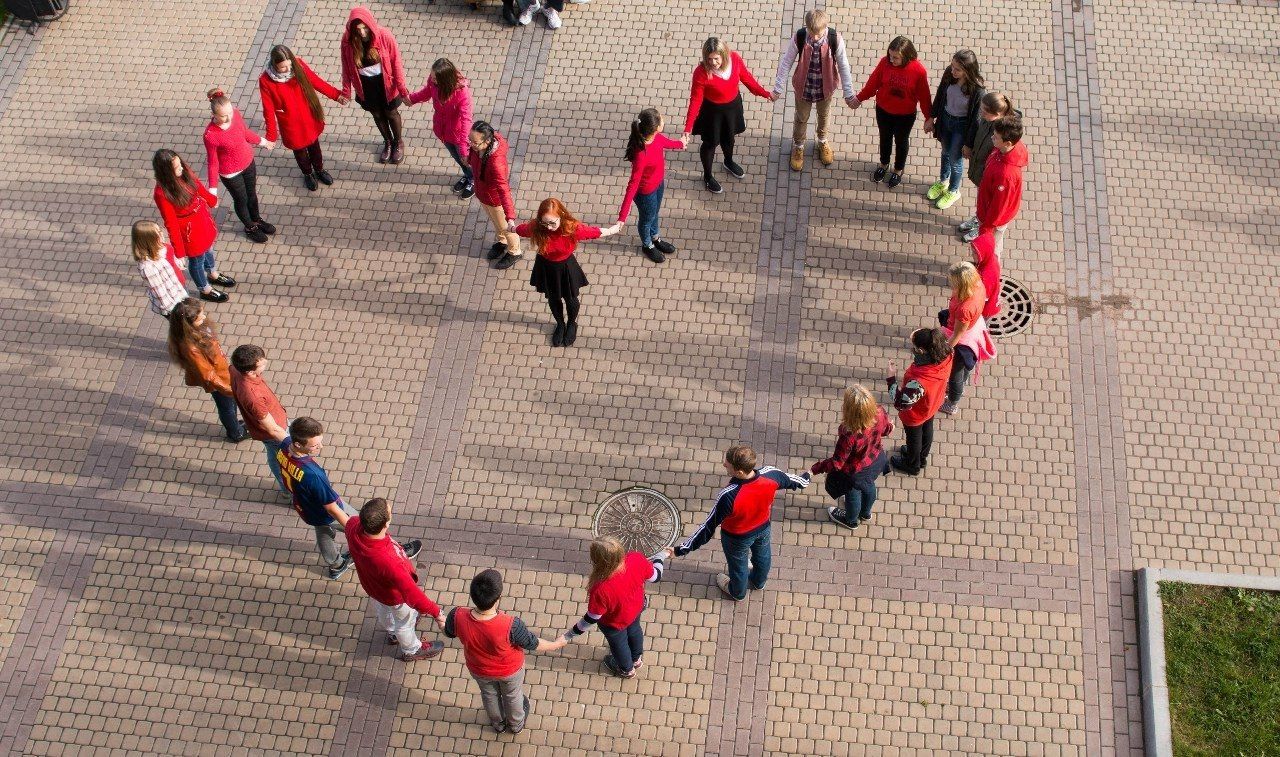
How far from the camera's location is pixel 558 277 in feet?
32.2

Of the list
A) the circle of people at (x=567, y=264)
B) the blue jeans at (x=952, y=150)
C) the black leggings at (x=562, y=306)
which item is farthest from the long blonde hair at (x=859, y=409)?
the blue jeans at (x=952, y=150)

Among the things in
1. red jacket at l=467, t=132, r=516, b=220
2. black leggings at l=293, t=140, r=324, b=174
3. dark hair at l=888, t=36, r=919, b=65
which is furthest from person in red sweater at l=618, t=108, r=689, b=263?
black leggings at l=293, t=140, r=324, b=174

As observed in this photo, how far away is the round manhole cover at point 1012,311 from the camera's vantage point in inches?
414

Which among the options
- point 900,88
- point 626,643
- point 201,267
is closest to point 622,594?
point 626,643

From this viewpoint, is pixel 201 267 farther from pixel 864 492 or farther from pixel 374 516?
pixel 864 492

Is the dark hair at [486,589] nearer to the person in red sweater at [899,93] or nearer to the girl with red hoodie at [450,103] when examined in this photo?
the girl with red hoodie at [450,103]

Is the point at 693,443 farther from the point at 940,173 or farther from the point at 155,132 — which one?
the point at 155,132

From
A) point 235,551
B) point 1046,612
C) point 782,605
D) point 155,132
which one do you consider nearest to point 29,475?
point 235,551

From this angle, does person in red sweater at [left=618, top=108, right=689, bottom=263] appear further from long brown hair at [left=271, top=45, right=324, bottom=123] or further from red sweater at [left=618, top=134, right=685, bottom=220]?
long brown hair at [left=271, top=45, right=324, bottom=123]

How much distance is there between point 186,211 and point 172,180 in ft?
1.12

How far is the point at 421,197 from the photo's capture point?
38.5 ft

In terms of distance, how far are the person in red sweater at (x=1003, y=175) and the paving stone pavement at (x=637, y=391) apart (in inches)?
48.2

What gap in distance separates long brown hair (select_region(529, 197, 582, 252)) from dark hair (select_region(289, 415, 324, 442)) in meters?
2.49

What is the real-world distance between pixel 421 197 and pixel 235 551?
161 inches
